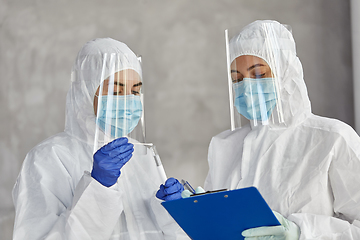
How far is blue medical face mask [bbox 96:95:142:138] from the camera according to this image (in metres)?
1.17

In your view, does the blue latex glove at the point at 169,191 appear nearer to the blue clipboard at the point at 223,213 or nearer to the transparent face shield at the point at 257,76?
the blue clipboard at the point at 223,213

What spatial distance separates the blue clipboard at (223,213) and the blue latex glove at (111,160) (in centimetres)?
23

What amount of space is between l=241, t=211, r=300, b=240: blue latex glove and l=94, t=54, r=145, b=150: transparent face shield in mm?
488

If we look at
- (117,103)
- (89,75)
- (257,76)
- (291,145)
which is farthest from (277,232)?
(89,75)

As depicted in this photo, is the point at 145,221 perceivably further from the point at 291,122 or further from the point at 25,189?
the point at 291,122

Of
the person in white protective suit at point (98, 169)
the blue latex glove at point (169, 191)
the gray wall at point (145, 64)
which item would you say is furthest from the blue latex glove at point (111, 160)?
the gray wall at point (145, 64)

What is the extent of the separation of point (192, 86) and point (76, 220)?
1.60 meters

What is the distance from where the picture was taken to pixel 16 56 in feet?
8.56

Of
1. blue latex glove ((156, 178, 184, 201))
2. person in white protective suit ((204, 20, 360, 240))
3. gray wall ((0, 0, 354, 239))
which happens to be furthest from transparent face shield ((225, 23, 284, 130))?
gray wall ((0, 0, 354, 239))

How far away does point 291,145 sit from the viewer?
1389mm

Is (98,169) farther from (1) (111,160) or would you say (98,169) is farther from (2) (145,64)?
(2) (145,64)

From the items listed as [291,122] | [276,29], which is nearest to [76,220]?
[291,122]

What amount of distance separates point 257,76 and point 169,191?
0.52 metres

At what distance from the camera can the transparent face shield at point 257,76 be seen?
1.28 m
